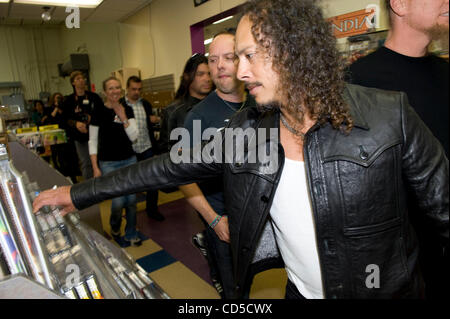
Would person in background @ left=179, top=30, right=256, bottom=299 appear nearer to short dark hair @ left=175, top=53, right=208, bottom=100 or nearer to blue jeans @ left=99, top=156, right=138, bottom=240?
short dark hair @ left=175, top=53, right=208, bottom=100

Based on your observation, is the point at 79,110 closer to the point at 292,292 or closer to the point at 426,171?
the point at 292,292

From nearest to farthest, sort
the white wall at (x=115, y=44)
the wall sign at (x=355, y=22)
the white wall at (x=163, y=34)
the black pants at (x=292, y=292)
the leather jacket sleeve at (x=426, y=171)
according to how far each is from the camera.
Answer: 1. the leather jacket sleeve at (x=426, y=171)
2. the black pants at (x=292, y=292)
3. the wall sign at (x=355, y=22)
4. the white wall at (x=163, y=34)
5. the white wall at (x=115, y=44)

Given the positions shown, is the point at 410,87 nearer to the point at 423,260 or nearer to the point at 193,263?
the point at 423,260

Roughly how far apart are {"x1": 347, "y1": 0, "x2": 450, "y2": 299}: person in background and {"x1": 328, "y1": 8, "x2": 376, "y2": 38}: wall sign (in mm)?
1493

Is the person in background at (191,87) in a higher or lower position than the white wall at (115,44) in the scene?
lower

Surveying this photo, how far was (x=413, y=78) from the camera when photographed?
1.06m

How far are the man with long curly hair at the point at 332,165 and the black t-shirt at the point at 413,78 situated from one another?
30cm

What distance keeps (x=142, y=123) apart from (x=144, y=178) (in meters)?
2.41

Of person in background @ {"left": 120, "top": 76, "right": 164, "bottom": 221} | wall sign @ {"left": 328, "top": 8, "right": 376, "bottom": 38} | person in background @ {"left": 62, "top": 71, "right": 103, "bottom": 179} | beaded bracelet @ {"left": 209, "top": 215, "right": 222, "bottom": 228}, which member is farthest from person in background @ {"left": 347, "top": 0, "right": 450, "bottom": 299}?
person in background @ {"left": 62, "top": 71, "right": 103, "bottom": 179}

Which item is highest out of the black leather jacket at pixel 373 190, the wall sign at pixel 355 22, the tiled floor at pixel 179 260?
the wall sign at pixel 355 22

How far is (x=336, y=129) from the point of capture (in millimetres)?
772

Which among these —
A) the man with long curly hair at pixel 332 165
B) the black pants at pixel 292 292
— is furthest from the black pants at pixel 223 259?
the man with long curly hair at pixel 332 165

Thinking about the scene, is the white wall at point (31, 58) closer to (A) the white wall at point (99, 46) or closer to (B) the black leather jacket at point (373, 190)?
(A) the white wall at point (99, 46)

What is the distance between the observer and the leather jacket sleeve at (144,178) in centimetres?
107
